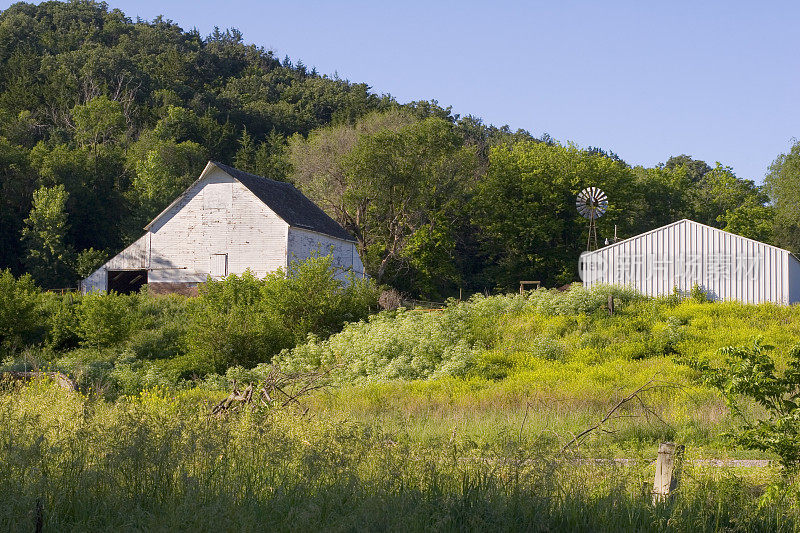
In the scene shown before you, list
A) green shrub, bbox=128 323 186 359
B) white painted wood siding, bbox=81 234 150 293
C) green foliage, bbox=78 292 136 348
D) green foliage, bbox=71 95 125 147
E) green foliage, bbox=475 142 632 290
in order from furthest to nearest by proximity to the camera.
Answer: green foliage, bbox=71 95 125 147 < green foliage, bbox=475 142 632 290 < white painted wood siding, bbox=81 234 150 293 < green foliage, bbox=78 292 136 348 < green shrub, bbox=128 323 186 359

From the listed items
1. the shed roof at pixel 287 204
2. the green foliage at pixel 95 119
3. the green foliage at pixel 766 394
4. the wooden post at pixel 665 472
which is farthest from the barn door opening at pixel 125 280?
the wooden post at pixel 665 472

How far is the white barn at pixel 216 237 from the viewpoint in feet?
137

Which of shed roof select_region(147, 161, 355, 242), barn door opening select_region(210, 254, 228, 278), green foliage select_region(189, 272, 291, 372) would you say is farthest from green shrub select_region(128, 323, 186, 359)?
shed roof select_region(147, 161, 355, 242)

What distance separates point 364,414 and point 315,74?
97812 millimetres

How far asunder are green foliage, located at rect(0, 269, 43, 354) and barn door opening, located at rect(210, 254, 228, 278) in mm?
10870

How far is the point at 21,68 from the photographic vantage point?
257 feet

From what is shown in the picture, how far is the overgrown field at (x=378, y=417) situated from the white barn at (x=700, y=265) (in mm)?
2345

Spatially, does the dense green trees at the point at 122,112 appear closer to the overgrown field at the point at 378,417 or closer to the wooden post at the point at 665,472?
the overgrown field at the point at 378,417

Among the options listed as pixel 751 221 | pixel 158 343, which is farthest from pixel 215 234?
pixel 751 221

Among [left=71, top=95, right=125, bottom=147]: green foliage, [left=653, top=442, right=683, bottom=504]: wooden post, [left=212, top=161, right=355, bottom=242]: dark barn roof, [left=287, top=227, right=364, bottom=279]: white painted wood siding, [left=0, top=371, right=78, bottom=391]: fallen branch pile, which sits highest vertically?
[left=71, top=95, right=125, bottom=147]: green foliage

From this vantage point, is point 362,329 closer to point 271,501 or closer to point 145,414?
point 145,414

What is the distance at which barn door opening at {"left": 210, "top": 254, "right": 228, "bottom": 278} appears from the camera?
41969mm

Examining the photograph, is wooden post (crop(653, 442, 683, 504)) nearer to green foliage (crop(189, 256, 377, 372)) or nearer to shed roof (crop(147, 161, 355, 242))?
green foliage (crop(189, 256, 377, 372))

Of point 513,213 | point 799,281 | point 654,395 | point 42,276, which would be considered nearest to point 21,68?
point 42,276
